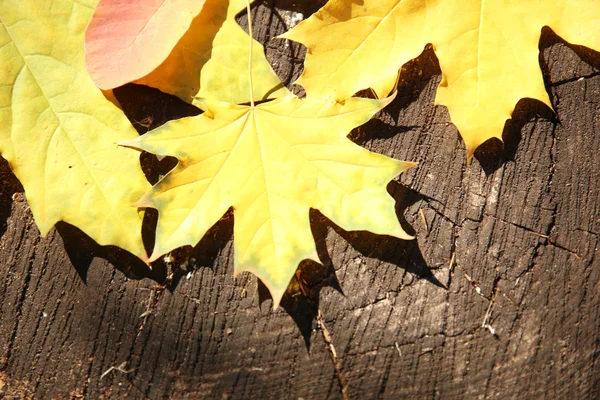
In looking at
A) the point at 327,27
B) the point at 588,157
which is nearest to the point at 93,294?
the point at 327,27

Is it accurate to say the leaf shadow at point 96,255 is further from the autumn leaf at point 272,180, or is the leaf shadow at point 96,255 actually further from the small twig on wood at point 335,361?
the small twig on wood at point 335,361

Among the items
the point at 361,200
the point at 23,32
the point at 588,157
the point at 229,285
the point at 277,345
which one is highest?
the point at 23,32

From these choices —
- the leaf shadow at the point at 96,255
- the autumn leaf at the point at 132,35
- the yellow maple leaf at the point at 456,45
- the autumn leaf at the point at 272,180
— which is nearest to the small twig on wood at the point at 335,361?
the autumn leaf at the point at 272,180

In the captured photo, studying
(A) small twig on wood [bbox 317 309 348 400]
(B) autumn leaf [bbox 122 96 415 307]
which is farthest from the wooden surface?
(B) autumn leaf [bbox 122 96 415 307]

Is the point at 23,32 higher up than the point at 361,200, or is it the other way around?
the point at 23,32

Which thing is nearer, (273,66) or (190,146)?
(190,146)

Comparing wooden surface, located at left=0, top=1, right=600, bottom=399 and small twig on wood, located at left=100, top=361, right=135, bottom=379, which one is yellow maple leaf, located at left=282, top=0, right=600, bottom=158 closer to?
wooden surface, located at left=0, top=1, right=600, bottom=399

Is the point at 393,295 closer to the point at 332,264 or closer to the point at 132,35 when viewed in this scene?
the point at 332,264

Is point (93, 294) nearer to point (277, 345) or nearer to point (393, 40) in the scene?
→ point (277, 345)
